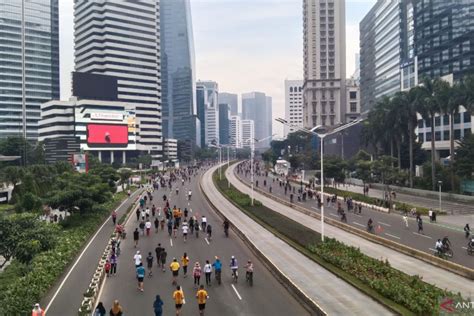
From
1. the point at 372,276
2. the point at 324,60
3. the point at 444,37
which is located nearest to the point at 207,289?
the point at 372,276

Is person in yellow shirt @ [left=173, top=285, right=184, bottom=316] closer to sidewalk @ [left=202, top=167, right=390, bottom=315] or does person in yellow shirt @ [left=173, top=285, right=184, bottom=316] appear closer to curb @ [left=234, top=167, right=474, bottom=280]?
sidewalk @ [left=202, top=167, right=390, bottom=315]

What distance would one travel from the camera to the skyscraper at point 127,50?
183 metres

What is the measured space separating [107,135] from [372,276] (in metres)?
139

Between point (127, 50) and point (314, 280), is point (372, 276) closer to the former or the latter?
point (314, 280)

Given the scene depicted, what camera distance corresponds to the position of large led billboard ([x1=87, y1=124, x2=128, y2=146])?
149625 mm

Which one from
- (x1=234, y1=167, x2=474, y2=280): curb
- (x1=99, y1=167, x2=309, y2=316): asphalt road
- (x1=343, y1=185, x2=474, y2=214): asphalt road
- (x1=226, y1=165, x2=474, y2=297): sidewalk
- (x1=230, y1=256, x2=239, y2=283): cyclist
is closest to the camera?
(x1=99, y1=167, x2=309, y2=316): asphalt road

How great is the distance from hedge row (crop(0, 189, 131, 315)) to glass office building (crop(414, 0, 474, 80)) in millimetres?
94034

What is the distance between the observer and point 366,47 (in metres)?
181

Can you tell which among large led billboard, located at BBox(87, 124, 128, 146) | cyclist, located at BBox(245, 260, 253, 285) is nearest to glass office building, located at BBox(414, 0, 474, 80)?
large led billboard, located at BBox(87, 124, 128, 146)

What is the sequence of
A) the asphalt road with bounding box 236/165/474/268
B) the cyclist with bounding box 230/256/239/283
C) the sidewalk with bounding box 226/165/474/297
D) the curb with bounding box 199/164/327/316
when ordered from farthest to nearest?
the asphalt road with bounding box 236/165/474/268 < the cyclist with bounding box 230/256/239/283 < the sidewalk with bounding box 226/165/474/297 < the curb with bounding box 199/164/327/316

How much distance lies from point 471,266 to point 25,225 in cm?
2531

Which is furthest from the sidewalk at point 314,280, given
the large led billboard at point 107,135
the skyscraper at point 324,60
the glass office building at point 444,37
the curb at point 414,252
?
the skyscraper at point 324,60

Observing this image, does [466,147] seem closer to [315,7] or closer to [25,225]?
[25,225]

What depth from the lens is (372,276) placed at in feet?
76.2
